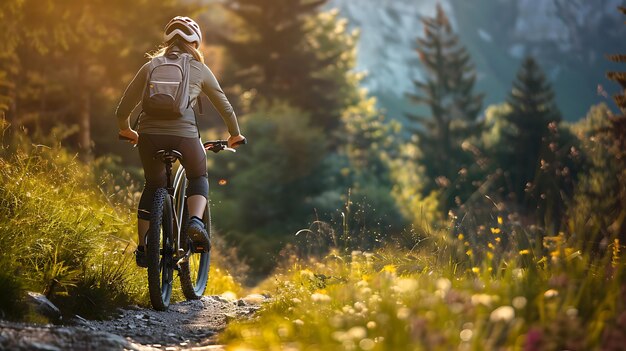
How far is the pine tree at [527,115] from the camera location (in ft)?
133

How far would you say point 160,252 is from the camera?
20.4 feet

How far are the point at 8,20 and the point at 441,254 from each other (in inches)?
472

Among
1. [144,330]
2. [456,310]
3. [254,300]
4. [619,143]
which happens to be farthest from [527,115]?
[456,310]

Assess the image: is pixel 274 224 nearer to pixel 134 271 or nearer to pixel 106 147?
pixel 106 147

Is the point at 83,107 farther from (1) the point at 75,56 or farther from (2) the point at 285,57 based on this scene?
(2) the point at 285,57

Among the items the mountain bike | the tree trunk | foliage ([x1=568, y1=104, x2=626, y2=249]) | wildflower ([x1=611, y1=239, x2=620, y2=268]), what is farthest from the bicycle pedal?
the tree trunk

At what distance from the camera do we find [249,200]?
2788 cm

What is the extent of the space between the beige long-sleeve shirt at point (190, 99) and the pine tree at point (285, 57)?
93.1ft

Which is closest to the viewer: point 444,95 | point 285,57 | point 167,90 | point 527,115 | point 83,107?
point 167,90

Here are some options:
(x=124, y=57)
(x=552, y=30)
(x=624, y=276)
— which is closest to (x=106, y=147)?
(x=124, y=57)

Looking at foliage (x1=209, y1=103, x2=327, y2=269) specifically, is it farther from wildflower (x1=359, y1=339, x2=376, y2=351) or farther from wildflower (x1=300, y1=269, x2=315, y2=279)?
wildflower (x1=359, y1=339, x2=376, y2=351)

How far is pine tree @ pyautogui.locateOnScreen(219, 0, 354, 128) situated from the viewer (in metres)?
35.0

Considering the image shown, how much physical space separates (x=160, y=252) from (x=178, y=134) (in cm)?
94

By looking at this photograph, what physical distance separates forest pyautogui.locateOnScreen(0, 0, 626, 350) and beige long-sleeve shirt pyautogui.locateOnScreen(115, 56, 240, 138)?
819mm
